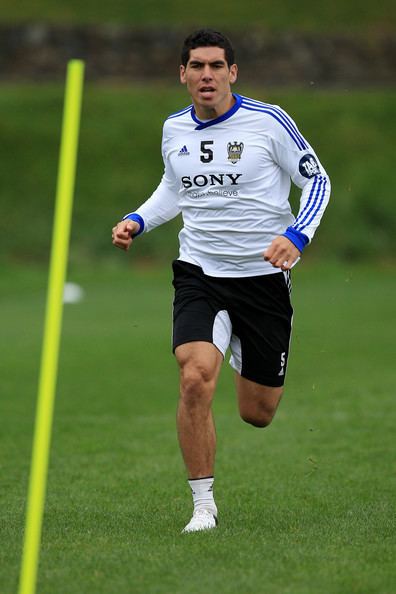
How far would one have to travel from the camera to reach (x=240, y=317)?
767 cm

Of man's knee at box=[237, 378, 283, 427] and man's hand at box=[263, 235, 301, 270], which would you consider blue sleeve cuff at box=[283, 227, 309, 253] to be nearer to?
man's hand at box=[263, 235, 301, 270]

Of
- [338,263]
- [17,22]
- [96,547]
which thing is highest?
[17,22]

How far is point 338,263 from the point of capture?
32.9 meters

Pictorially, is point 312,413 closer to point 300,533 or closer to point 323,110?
point 300,533

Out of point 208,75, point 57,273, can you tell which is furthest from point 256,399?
point 57,273

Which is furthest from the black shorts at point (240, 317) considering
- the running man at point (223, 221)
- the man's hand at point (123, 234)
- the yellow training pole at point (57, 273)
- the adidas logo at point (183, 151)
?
the yellow training pole at point (57, 273)

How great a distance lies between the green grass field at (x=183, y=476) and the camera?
6098 millimetres

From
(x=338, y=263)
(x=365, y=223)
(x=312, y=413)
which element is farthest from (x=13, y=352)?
(x=365, y=223)

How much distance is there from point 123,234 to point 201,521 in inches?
66.8

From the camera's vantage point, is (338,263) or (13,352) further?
(338,263)

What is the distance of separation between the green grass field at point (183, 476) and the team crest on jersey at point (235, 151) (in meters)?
2.05

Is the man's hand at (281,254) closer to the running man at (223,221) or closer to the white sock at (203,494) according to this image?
the running man at (223,221)

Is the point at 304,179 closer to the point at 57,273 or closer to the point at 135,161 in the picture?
the point at 57,273

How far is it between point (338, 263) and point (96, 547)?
2662cm
